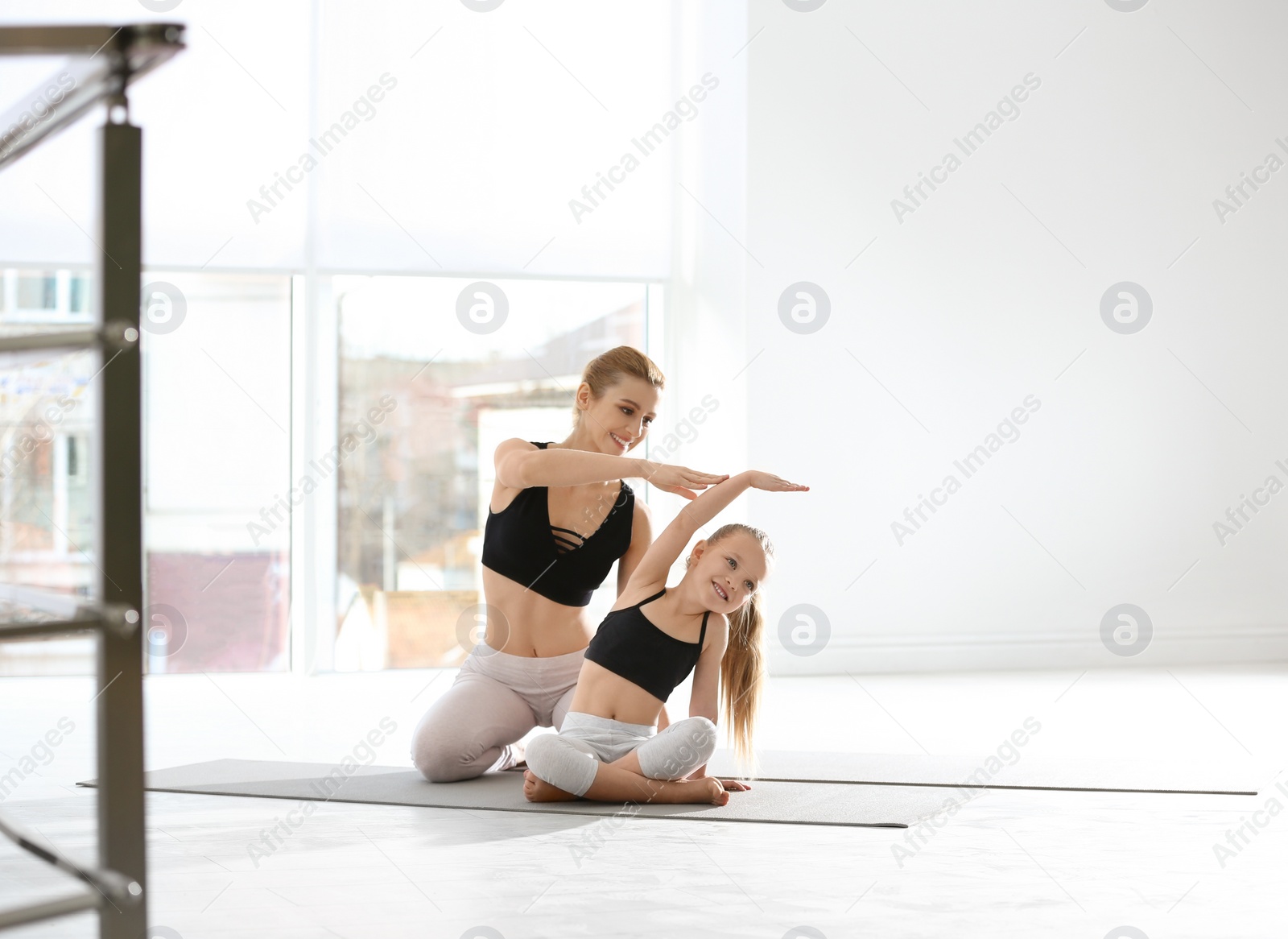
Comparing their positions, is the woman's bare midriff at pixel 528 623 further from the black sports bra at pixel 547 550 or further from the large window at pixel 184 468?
the large window at pixel 184 468

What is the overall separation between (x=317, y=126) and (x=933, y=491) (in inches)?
93.4

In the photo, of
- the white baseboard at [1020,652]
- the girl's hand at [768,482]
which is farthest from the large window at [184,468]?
the girl's hand at [768,482]

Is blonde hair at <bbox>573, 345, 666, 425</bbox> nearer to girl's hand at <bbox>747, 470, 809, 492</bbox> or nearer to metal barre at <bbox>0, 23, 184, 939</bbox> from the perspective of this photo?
girl's hand at <bbox>747, 470, 809, 492</bbox>

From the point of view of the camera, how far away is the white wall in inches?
155

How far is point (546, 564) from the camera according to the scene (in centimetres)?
227

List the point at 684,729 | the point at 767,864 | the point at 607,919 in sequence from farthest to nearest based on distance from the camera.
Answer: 1. the point at 684,729
2. the point at 767,864
3. the point at 607,919

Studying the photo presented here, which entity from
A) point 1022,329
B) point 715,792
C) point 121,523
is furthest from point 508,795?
point 1022,329

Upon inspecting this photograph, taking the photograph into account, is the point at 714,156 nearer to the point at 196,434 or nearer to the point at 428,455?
the point at 428,455

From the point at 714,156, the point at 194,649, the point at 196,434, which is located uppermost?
the point at 714,156

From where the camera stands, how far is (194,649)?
3.93 metres

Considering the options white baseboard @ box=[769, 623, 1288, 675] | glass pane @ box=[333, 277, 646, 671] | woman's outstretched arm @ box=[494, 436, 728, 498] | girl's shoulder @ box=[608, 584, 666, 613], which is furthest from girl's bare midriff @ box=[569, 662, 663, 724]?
glass pane @ box=[333, 277, 646, 671]

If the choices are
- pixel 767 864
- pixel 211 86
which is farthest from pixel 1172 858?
pixel 211 86

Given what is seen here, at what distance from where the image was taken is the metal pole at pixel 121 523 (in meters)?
0.66

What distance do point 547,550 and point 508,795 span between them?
0.46m
